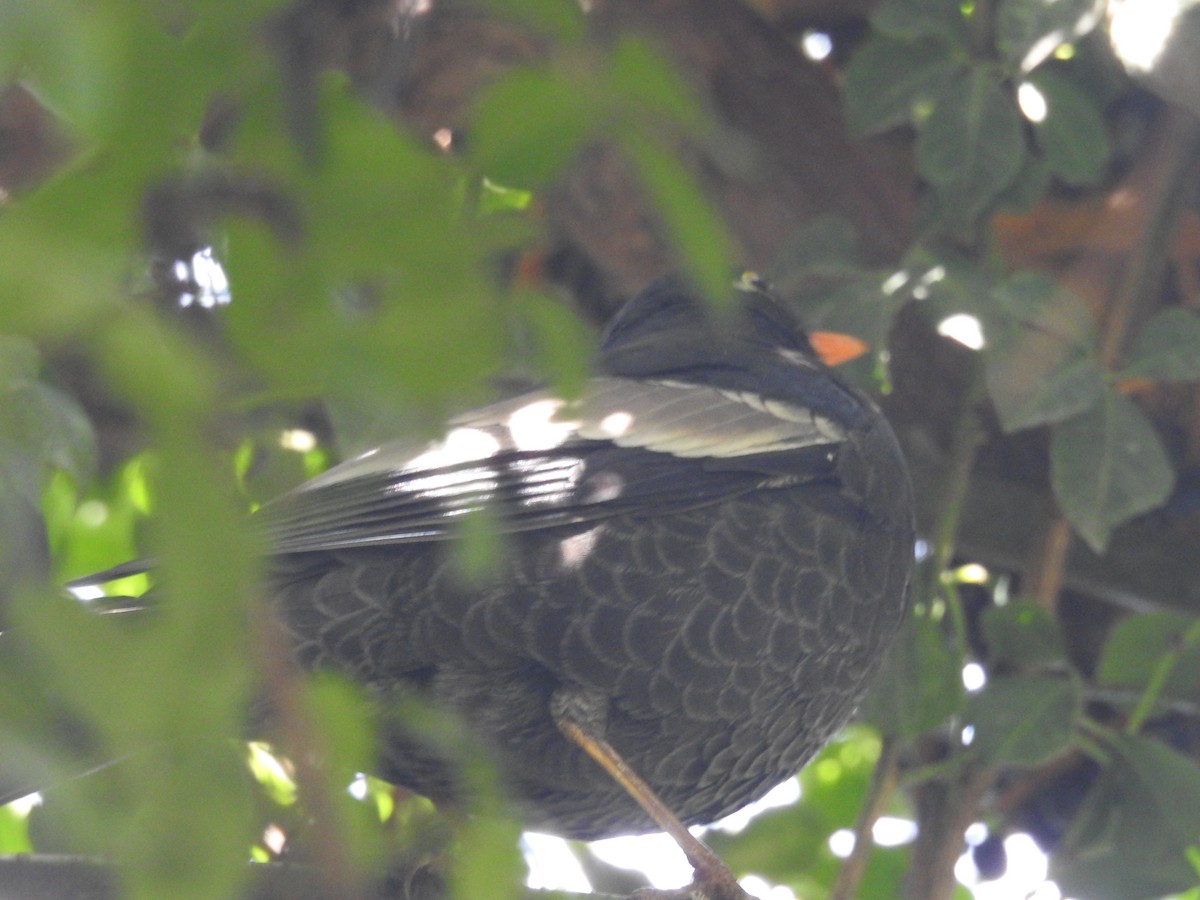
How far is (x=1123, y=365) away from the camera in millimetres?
3057

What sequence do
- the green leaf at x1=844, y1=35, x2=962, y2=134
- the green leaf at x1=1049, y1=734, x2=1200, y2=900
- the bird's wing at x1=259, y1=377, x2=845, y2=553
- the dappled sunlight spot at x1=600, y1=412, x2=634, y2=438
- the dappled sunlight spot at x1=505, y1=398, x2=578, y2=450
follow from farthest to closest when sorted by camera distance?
the green leaf at x1=844, y1=35, x2=962, y2=134, the green leaf at x1=1049, y1=734, x2=1200, y2=900, the dappled sunlight spot at x1=600, y1=412, x2=634, y2=438, the dappled sunlight spot at x1=505, y1=398, x2=578, y2=450, the bird's wing at x1=259, y1=377, x2=845, y2=553

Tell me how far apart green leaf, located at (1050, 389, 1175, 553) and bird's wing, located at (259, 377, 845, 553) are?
1.81 feet

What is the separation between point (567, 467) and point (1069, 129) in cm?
142

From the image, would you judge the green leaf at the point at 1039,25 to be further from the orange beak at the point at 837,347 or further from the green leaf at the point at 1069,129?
the orange beak at the point at 837,347

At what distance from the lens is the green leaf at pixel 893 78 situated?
10.3 ft

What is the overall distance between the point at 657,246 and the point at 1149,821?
62.8 inches

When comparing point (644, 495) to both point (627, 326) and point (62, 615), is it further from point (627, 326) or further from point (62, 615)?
point (62, 615)

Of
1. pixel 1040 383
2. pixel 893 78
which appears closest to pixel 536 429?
pixel 1040 383

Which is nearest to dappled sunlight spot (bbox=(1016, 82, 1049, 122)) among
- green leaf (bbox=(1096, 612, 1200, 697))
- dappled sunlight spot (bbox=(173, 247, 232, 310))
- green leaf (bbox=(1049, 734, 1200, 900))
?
green leaf (bbox=(1096, 612, 1200, 697))

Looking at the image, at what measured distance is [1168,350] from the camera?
116 inches

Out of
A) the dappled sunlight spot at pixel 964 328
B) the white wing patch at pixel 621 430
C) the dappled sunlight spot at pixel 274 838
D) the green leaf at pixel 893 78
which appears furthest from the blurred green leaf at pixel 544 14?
the green leaf at pixel 893 78

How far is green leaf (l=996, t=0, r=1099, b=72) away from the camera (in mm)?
2787

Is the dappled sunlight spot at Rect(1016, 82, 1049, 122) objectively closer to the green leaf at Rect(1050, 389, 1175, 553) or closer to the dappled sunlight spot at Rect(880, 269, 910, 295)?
the dappled sunlight spot at Rect(880, 269, 910, 295)

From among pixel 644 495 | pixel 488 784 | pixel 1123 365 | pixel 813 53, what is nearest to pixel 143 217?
pixel 488 784
